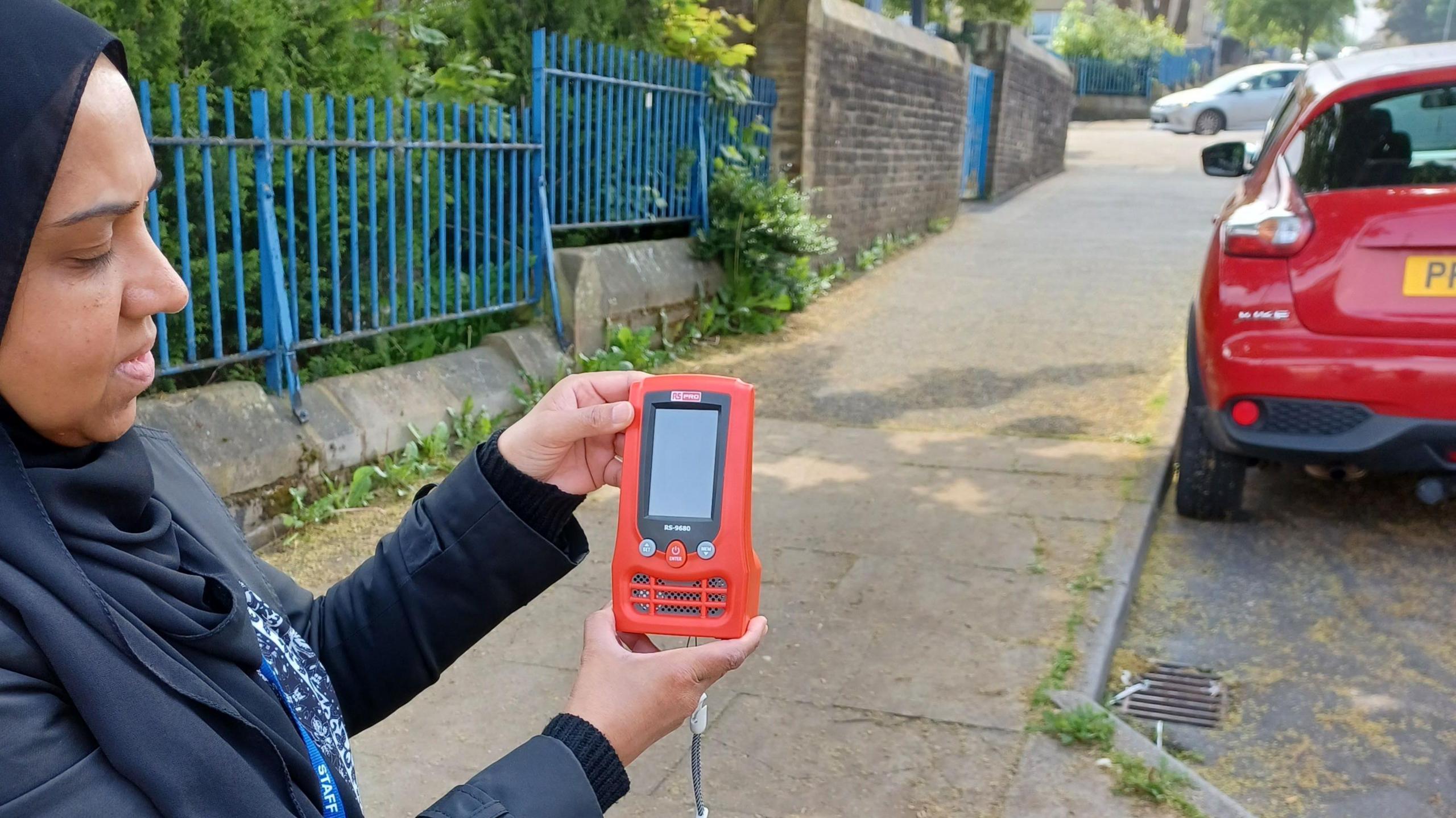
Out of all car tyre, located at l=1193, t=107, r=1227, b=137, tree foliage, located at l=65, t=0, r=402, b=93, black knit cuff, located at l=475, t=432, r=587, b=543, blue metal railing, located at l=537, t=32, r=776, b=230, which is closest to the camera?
black knit cuff, located at l=475, t=432, r=587, b=543

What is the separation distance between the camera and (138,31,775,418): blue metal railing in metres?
4.25

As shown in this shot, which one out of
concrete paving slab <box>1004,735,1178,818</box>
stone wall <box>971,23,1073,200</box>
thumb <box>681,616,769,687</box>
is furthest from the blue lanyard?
stone wall <box>971,23,1073,200</box>

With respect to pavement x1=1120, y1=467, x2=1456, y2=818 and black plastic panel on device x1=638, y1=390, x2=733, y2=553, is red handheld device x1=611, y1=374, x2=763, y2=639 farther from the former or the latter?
pavement x1=1120, y1=467, x2=1456, y2=818

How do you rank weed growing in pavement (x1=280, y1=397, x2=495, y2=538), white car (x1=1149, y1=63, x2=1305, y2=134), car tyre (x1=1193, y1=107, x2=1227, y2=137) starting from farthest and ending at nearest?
car tyre (x1=1193, y1=107, x2=1227, y2=137), white car (x1=1149, y1=63, x2=1305, y2=134), weed growing in pavement (x1=280, y1=397, x2=495, y2=538)

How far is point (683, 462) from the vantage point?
1569mm

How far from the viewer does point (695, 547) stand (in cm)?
154

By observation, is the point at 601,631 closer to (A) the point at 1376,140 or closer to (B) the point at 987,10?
(A) the point at 1376,140

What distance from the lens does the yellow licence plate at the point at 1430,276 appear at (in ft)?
12.5

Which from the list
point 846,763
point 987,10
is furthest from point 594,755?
point 987,10

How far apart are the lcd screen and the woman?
185mm

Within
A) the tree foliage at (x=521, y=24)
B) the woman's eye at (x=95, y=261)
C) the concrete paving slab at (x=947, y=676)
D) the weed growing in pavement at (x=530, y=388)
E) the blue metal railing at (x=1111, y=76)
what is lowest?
the concrete paving slab at (x=947, y=676)

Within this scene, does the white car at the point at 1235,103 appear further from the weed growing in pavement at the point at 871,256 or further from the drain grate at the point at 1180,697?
the drain grate at the point at 1180,697

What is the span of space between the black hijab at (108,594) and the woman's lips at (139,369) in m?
0.06

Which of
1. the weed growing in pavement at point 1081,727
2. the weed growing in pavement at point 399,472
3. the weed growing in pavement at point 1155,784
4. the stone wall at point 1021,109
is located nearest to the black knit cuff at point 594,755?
the weed growing in pavement at point 1155,784
